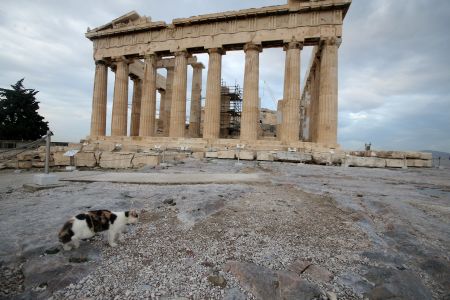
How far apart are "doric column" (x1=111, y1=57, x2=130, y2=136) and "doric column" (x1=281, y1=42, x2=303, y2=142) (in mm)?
14401

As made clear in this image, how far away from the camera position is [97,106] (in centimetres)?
2270

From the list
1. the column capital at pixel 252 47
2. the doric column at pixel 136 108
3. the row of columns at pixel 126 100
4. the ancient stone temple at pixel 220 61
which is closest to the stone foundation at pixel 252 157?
the ancient stone temple at pixel 220 61

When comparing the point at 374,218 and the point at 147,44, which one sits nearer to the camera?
the point at 374,218

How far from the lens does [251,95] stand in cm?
1814

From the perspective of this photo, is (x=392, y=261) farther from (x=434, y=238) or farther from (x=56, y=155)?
(x=56, y=155)

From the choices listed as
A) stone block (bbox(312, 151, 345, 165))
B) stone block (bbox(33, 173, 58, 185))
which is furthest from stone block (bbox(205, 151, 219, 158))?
stone block (bbox(33, 173, 58, 185))

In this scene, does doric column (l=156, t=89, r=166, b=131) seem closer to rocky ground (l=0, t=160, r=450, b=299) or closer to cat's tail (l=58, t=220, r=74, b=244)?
rocky ground (l=0, t=160, r=450, b=299)

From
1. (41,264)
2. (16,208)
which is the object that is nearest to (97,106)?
(16,208)

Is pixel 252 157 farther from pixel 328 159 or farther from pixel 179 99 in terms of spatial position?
pixel 179 99

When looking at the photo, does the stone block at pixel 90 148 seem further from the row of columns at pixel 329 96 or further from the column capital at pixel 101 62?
the row of columns at pixel 329 96

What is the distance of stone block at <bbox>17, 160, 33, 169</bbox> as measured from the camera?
46.5 feet

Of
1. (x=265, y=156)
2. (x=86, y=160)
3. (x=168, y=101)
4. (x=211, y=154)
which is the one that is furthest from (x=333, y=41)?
(x=86, y=160)

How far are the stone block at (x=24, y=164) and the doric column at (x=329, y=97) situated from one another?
18619mm

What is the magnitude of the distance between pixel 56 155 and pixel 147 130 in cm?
771
